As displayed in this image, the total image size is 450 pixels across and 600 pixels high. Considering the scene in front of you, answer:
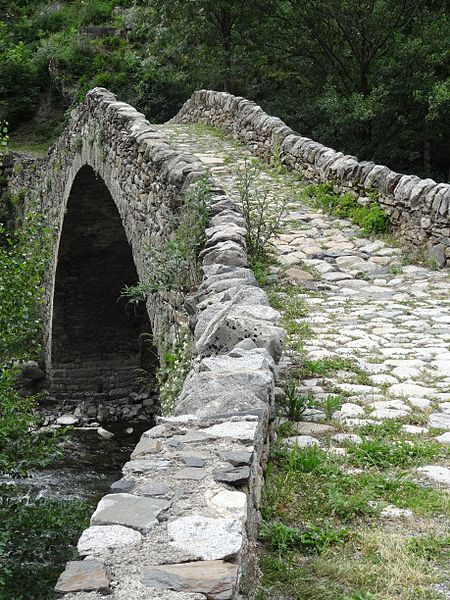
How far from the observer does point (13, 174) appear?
70.1ft

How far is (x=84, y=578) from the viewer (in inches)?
70.9

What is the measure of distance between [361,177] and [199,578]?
659 cm

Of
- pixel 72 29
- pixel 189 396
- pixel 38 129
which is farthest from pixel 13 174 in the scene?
pixel 189 396

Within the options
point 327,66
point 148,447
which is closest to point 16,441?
point 148,447

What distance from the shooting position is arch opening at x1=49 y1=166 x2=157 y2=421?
45.4 ft

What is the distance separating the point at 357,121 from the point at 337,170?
5.73m

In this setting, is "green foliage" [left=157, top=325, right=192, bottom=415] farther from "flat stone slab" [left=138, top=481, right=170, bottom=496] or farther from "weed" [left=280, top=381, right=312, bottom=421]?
"flat stone slab" [left=138, top=481, right=170, bottom=496]

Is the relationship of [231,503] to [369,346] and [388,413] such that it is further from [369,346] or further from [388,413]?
[369,346]

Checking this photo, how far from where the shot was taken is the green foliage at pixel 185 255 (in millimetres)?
5398

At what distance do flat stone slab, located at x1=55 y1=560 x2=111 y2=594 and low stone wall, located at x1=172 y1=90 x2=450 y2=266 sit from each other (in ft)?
17.0

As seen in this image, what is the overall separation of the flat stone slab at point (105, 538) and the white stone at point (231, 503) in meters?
0.27

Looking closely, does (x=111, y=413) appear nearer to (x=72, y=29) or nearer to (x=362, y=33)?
(x=362, y=33)

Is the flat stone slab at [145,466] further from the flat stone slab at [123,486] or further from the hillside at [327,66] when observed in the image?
the hillside at [327,66]

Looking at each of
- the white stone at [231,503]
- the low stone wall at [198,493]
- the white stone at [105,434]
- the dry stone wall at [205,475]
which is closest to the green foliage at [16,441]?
the dry stone wall at [205,475]
